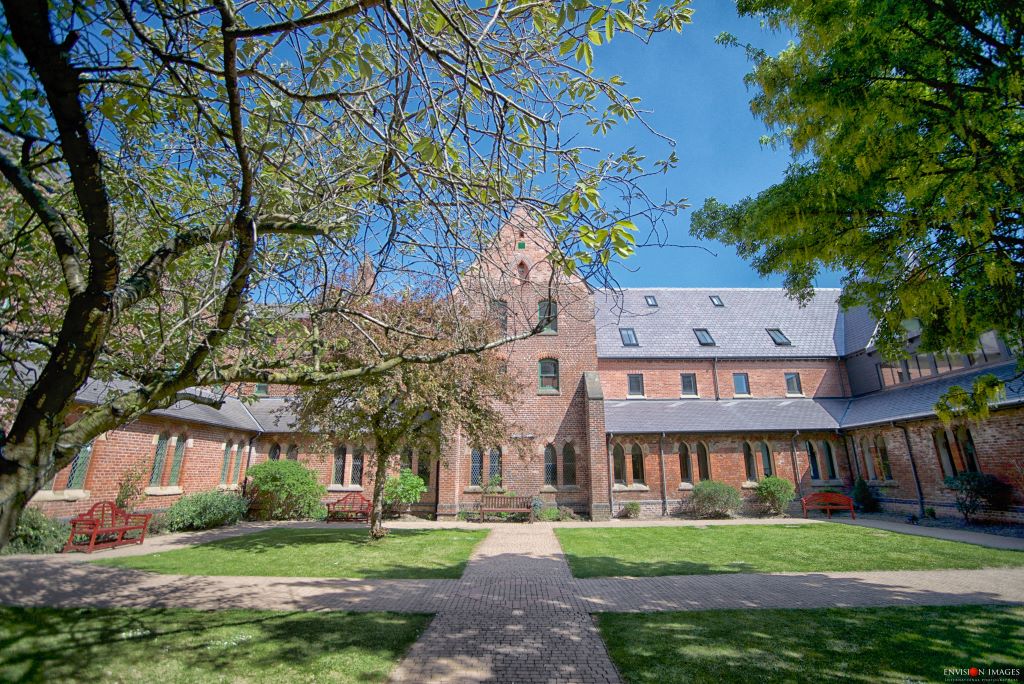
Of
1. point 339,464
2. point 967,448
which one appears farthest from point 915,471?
point 339,464

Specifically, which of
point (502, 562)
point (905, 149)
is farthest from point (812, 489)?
point (905, 149)

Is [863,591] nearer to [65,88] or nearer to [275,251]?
[275,251]

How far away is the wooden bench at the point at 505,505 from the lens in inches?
738

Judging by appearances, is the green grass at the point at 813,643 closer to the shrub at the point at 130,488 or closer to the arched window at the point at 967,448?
the arched window at the point at 967,448

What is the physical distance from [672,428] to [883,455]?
333 inches

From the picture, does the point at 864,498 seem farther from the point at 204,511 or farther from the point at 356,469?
the point at 204,511

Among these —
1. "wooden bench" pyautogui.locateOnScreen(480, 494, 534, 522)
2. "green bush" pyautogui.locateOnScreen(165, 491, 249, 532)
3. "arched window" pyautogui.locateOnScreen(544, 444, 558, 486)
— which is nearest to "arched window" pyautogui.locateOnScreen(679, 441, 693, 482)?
"arched window" pyautogui.locateOnScreen(544, 444, 558, 486)

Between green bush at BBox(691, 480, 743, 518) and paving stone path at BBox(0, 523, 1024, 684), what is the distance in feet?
33.9

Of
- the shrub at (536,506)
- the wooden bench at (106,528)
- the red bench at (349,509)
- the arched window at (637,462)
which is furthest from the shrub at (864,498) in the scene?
the wooden bench at (106,528)

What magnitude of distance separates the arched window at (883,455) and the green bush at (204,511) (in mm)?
25884

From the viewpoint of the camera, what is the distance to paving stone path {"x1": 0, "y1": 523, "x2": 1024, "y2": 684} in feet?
17.2

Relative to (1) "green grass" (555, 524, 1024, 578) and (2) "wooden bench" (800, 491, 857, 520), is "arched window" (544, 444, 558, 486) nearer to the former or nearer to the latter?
(1) "green grass" (555, 524, 1024, 578)

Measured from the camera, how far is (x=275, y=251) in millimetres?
4750

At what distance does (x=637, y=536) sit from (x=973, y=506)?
10.7 meters
